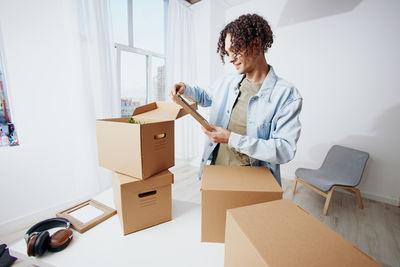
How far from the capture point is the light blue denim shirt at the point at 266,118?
2.65 ft

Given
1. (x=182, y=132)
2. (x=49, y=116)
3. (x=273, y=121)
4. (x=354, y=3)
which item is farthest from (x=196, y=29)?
(x=273, y=121)

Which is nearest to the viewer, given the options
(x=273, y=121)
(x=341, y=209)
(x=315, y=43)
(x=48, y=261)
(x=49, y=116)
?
(x=48, y=261)

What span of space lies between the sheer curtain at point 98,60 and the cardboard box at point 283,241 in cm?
197

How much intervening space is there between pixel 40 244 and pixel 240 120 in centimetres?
104

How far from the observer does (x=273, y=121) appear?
0.93m

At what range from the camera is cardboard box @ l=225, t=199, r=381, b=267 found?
14.2 inches

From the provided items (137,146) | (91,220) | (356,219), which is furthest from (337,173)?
(91,220)

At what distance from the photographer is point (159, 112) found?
1.00m

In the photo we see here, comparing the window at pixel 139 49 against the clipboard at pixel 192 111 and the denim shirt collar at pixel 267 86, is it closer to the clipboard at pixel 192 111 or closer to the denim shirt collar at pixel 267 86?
the clipboard at pixel 192 111

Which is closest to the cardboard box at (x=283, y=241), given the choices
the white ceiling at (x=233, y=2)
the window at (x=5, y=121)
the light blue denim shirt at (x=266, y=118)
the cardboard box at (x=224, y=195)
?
the cardboard box at (x=224, y=195)

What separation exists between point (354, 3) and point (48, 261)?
362 cm

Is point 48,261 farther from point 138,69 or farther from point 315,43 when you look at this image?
point 315,43

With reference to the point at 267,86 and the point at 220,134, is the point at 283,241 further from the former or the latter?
the point at 267,86

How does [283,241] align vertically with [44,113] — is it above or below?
below
